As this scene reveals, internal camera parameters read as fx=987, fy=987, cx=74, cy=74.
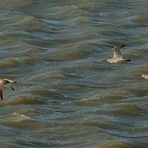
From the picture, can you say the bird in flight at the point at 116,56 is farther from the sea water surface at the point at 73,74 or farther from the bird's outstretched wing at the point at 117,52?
the sea water surface at the point at 73,74

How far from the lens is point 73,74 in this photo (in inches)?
834

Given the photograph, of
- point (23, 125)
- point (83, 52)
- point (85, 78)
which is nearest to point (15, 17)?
point (83, 52)

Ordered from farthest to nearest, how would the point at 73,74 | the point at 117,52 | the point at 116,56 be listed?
the point at 117,52 → the point at 116,56 → the point at 73,74

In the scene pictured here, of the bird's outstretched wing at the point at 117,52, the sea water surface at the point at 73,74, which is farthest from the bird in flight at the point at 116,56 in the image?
the sea water surface at the point at 73,74

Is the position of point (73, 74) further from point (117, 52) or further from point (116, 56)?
point (117, 52)

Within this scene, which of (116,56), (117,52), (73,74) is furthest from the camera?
(117,52)

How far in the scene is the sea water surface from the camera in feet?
54.6

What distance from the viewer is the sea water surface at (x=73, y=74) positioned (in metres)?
16.7

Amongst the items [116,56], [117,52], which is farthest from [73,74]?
[117,52]

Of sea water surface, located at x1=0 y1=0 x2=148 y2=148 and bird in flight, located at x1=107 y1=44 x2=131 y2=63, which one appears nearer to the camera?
sea water surface, located at x1=0 y1=0 x2=148 y2=148

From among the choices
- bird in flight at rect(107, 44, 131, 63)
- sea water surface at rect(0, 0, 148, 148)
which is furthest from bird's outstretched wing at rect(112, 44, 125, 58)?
sea water surface at rect(0, 0, 148, 148)

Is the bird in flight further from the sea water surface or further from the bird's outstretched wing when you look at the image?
the sea water surface

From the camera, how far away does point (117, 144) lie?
51.9 feet

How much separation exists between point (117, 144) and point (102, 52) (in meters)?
7.77
